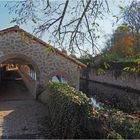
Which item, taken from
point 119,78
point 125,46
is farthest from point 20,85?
point 125,46

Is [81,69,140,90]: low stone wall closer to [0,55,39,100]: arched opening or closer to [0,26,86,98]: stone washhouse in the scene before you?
[0,26,86,98]: stone washhouse

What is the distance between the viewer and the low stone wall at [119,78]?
28.6 meters

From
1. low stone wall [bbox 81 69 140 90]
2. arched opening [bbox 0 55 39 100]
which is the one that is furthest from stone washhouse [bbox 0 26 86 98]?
low stone wall [bbox 81 69 140 90]

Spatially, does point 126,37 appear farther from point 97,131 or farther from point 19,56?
point 97,131

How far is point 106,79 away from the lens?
3659 cm

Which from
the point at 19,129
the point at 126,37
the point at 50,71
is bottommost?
the point at 19,129

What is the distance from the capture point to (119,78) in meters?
32.5

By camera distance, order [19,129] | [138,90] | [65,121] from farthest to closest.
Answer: [138,90] < [19,129] < [65,121]

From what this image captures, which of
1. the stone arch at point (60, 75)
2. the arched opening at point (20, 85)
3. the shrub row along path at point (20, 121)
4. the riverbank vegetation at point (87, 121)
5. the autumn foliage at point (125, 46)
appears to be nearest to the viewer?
the riverbank vegetation at point (87, 121)

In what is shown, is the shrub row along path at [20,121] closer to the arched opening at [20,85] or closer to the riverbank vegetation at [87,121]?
the riverbank vegetation at [87,121]

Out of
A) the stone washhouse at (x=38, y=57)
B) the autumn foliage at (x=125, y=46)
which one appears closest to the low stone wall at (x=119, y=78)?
the stone washhouse at (x=38, y=57)

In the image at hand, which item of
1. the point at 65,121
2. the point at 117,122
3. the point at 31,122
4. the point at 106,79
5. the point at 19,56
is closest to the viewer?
the point at 117,122

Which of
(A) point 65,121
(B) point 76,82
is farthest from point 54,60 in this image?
(A) point 65,121

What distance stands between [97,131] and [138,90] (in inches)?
841
